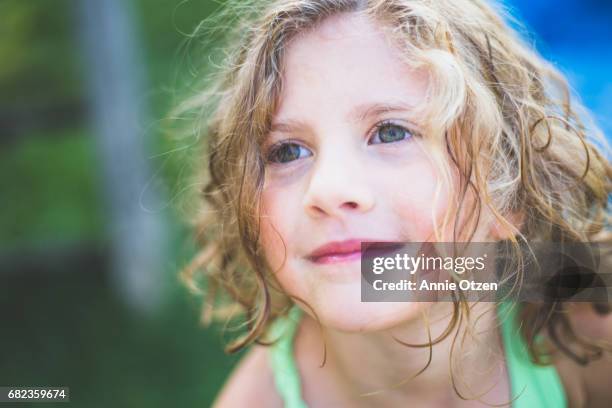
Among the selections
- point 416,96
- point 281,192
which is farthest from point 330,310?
point 416,96

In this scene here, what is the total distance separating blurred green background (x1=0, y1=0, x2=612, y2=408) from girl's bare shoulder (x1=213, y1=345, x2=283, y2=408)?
A: 0.54 meters

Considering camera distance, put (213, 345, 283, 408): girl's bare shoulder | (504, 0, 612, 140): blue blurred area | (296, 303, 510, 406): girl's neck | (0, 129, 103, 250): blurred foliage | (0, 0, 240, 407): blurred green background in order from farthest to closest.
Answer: (0, 129, 103, 250): blurred foliage < (504, 0, 612, 140): blue blurred area < (0, 0, 240, 407): blurred green background < (213, 345, 283, 408): girl's bare shoulder < (296, 303, 510, 406): girl's neck

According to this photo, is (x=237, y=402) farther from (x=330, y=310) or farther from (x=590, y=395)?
(x=590, y=395)

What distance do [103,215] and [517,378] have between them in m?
1.49

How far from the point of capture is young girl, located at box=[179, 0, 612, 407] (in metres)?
0.84

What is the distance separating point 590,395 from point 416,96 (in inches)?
21.1

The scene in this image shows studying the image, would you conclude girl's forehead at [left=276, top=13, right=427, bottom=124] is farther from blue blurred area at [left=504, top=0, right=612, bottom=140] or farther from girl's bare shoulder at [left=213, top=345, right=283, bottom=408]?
blue blurred area at [left=504, top=0, right=612, bottom=140]

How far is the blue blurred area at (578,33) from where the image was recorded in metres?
1.99

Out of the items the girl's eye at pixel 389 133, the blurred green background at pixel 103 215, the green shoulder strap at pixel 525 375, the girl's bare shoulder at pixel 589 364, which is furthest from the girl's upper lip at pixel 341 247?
the blurred green background at pixel 103 215

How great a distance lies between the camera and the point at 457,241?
88 cm

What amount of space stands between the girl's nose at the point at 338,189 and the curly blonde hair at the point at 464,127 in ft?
0.35

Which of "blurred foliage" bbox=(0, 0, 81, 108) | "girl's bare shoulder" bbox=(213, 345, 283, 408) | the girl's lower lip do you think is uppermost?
"blurred foliage" bbox=(0, 0, 81, 108)

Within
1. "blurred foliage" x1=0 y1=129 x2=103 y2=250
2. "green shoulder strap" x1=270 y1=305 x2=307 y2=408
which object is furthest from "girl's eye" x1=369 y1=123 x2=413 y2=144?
"blurred foliage" x1=0 y1=129 x2=103 y2=250

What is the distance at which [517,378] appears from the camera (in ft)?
3.32
